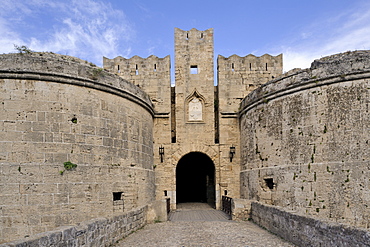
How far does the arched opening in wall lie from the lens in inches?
667

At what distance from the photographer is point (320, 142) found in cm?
919

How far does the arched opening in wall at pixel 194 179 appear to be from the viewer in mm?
16953

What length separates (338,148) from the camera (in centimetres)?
877

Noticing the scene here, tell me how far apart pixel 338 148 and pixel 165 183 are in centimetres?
773

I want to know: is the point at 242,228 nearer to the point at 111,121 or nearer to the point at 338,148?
the point at 338,148

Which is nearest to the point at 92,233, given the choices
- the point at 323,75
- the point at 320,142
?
the point at 320,142

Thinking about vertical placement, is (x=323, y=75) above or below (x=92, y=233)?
above

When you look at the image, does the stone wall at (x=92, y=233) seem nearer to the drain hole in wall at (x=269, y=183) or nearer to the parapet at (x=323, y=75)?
the drain hole in wall at (x=269, y=183)

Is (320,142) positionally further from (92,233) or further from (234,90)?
(92,233)

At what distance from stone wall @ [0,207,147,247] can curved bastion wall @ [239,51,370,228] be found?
4439 mm

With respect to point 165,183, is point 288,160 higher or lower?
higher

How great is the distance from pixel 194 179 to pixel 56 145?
591 inches

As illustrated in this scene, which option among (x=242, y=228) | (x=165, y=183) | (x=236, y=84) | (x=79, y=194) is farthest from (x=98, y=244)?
(x=236, y=84)

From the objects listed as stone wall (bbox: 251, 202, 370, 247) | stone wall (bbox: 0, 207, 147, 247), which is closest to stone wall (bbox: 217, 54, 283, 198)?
stone wall (bbox: 251, 202, 370, 247)
